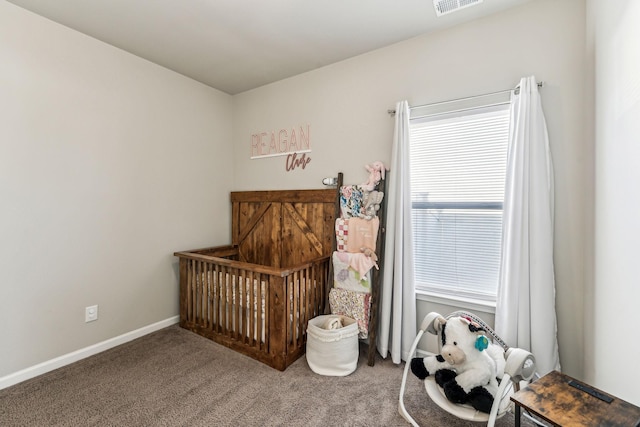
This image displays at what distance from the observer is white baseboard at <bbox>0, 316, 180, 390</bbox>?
208cm

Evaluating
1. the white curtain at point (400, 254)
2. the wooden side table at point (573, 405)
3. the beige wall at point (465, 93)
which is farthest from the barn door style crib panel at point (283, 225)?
the wooden side table at point (573, 405)

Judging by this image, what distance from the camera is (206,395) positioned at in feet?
6.43

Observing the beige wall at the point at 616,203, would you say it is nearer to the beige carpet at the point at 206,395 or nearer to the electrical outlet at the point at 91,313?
the beige carpet at the point at 206,395

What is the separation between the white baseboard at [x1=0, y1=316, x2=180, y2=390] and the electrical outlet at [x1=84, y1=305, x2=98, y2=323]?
8.9 inches

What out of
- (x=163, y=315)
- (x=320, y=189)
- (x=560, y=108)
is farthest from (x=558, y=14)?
(x=163, y=315)

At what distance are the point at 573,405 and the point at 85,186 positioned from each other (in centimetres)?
335

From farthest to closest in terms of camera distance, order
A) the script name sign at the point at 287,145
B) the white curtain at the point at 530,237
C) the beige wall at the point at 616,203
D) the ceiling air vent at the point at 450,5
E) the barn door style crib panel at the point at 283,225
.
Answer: the script name sign at the point at 287,145
the barn door style crib panel at the point at 283,225
the ceiling air vent at the point at 450,5
the white curtain at the point at 530,237
the beige wall at the point at 616,203

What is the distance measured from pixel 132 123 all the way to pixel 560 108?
337 centimetres

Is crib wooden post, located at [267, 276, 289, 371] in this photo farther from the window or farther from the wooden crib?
the window

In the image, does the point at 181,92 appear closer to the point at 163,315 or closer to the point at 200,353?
the point at 163,315

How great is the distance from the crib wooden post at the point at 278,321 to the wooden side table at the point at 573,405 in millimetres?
1491

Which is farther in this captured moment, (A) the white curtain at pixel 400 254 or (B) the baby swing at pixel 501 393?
(A) the white curtain at pixel 400 254

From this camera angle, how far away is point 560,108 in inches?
75.1

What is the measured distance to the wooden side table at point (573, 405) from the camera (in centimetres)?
113
